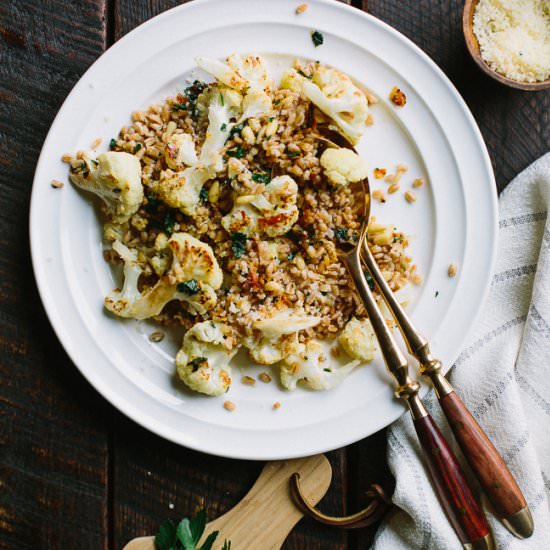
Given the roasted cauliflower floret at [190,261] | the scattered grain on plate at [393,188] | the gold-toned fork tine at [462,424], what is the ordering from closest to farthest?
the roasted cauliflower floret at [190,261], the gold-toned fork tine at [462,424], the scattered grain on plate at [393,188]

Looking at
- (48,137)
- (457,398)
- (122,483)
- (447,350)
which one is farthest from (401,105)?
(122,483)

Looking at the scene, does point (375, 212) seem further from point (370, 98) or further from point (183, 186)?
point (183, 186)

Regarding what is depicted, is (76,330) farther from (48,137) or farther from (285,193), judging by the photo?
(285,193)

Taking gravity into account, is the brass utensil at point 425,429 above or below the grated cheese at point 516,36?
below

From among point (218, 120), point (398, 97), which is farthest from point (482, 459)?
point (218, 120)

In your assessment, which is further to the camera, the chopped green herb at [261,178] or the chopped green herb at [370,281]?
the chopped green herb at [370,281]

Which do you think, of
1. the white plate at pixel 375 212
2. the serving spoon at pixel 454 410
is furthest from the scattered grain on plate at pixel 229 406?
the serving spoon at pixel 454 410

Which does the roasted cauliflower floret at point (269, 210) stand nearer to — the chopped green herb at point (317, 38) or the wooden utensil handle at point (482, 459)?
the chopped green herb at point (317, 38)

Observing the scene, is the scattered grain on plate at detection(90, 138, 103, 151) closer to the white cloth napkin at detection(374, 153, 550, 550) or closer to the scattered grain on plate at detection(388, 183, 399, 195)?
the scattered grain on plate at detection(388, 183, 399, 195)

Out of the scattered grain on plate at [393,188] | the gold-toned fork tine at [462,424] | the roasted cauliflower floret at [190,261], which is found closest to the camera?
the roasted cauliflower floret at [190,261]
